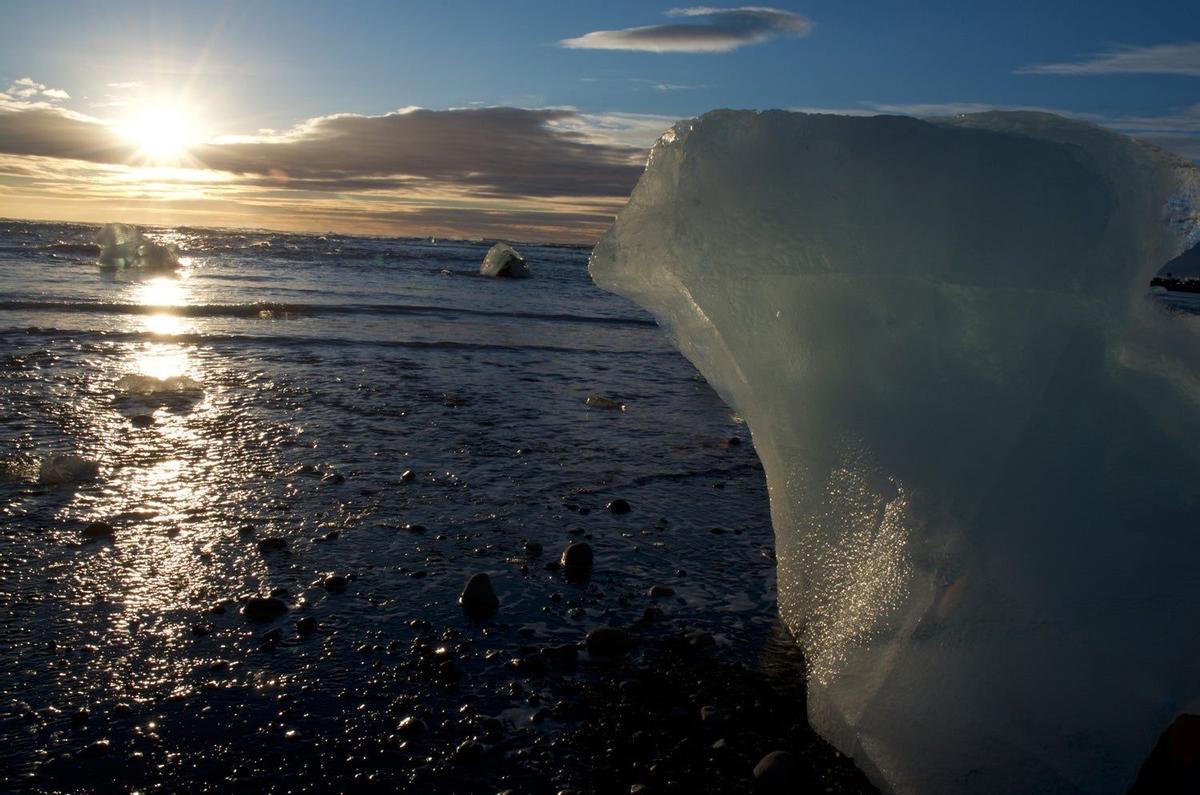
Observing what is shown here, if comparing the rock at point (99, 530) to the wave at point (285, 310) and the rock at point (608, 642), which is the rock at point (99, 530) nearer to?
the rock at point (608, 642)

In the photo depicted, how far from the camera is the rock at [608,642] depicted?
3645 millimetres

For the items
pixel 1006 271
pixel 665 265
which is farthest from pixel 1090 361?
pixel 665 265

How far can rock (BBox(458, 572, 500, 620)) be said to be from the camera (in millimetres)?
3969

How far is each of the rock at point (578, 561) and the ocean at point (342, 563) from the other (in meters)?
0.10

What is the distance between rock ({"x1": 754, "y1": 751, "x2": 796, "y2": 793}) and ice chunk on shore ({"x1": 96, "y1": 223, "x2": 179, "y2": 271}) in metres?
25.1

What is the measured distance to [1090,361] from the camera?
9.70 feet

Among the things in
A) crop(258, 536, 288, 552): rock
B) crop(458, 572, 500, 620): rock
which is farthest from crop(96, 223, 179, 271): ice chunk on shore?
crop(458, 572, 500, 620): rock

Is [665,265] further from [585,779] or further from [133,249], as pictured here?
[133,249]

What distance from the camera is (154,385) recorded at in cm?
843

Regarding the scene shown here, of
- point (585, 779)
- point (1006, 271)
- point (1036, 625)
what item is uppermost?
point (1006, 271)

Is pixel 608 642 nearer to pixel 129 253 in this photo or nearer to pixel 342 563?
pixel 342 563

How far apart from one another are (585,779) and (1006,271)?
234cm

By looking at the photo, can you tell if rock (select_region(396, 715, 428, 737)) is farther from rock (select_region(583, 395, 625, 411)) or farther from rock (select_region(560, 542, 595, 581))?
rock (select_region(583, 395, 625, 411))

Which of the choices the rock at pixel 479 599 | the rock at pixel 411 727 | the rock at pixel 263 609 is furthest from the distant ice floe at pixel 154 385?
the rock at pixel 411 727
